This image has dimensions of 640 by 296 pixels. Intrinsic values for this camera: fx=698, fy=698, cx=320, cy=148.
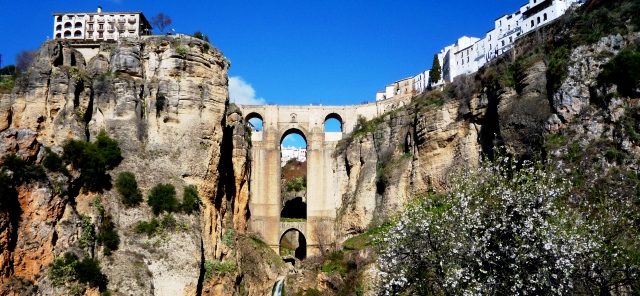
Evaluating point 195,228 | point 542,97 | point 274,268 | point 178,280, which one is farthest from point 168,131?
point 542,97

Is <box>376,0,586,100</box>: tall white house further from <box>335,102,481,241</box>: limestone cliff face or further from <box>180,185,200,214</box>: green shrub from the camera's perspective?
<box>180,185,200,214</box>: green shrub

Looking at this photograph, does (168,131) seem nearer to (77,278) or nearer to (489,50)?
(77,278)

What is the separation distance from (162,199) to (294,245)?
102ft

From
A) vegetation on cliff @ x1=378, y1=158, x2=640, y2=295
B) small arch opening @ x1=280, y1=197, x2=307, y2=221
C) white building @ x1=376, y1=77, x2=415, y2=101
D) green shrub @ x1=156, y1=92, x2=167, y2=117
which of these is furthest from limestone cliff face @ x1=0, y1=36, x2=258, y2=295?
white building @ x1=376, y1=77, x2=415, y2=101

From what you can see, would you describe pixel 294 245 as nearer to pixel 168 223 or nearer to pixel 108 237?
pixel 168 223

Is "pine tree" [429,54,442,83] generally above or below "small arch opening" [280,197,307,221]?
above

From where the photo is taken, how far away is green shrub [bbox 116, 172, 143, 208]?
1483 inches

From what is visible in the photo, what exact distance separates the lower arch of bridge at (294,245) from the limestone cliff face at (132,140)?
17.2 m

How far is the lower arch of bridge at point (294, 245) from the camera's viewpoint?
63.7 metres

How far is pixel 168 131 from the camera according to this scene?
41.4 m

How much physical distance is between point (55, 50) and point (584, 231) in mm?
33879

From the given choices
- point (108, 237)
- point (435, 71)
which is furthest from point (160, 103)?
point (435, 71)

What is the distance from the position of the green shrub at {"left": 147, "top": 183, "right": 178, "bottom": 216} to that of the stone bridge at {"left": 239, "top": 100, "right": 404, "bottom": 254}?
2074cm

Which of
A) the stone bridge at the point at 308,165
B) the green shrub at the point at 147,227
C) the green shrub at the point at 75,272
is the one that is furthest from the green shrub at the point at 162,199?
the stone bridge at the point at 308,165
